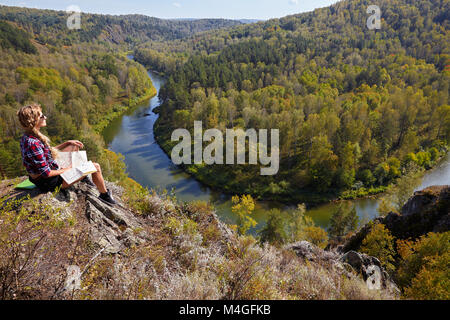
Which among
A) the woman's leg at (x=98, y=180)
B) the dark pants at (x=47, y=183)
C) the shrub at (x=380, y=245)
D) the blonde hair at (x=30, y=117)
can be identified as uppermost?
the blonde hair at (x=30, y=117)

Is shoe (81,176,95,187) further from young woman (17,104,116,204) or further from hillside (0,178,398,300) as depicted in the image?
young woman (17,104,116,204)

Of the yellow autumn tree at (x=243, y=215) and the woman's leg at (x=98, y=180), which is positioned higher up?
the woman's leg at (x=98, y=180)

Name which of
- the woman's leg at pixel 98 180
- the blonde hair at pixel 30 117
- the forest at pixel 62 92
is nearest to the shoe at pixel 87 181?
the woman's leg at pixel 98 180

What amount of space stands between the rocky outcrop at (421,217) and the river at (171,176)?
10.1 metres

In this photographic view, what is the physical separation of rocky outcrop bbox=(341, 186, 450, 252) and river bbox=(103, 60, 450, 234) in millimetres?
10149

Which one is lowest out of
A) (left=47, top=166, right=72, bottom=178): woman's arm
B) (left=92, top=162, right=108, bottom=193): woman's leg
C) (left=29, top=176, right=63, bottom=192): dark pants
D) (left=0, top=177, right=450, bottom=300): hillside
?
(left=0, top=177, right=450, bottom=300): hillside

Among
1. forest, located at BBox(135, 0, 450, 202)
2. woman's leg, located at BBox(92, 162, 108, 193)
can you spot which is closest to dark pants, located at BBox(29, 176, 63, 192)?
woman's leg, located at BBox(92, 162, 108, 193)

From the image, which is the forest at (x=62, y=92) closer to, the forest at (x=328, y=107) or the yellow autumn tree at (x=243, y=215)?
the yellow autumn tree at (x=243, y=215)

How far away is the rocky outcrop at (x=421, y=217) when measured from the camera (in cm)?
1138

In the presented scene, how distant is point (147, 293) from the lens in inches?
136

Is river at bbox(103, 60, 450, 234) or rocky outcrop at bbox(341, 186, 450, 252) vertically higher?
rocky outcrop at bbox(341, 186, 450, 252)

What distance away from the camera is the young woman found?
13.9ft

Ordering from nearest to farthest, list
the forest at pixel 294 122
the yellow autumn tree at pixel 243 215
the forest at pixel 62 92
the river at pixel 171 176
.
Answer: the forest at pixel 294 122 < the yellow autumn tree at pixel 243 215 < the forest at pixel 62 92 < the river at pixel 171 176

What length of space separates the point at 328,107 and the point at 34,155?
43203 millimetres
